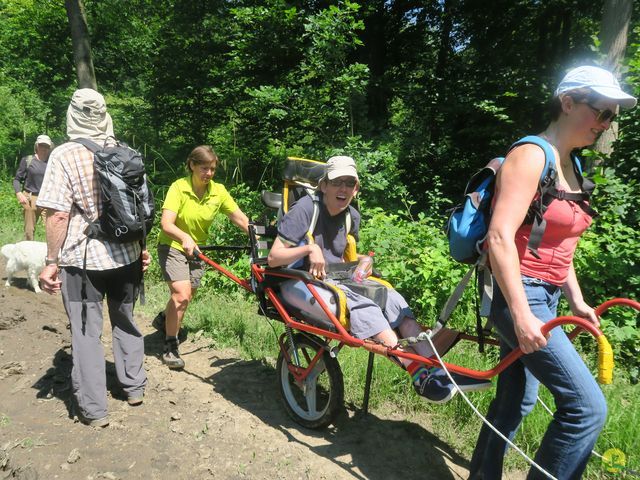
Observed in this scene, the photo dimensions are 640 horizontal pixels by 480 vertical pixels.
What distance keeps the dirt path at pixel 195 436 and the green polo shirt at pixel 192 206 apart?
4.32 feet

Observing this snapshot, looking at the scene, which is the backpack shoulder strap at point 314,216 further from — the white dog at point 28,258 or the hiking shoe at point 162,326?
the white dog at point 28,258

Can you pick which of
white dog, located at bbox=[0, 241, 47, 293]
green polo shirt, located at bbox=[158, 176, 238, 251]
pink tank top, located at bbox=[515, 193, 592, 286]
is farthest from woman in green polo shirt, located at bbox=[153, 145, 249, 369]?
white dog, located at bbox=[0, 241, 47, 293]

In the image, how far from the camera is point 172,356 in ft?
15.5

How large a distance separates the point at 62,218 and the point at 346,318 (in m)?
2.06

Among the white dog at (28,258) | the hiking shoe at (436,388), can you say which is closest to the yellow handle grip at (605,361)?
the hiking shoe at (436,388)

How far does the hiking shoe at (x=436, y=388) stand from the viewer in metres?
2.73

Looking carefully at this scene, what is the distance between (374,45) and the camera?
38.1 feet

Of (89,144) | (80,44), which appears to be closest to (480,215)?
(89,144)

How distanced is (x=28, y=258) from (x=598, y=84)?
285 inches

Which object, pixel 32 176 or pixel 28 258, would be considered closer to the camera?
pixel 28 258

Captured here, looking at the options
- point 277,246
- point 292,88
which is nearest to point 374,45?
point 292,88

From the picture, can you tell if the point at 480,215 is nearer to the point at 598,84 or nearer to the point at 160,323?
the point at 598,84

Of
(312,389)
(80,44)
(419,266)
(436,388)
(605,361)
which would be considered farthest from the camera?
(80,44)

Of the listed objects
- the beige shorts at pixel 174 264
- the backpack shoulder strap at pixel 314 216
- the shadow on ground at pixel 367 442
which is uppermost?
the backpack shoulder strap at pixel 314 216
